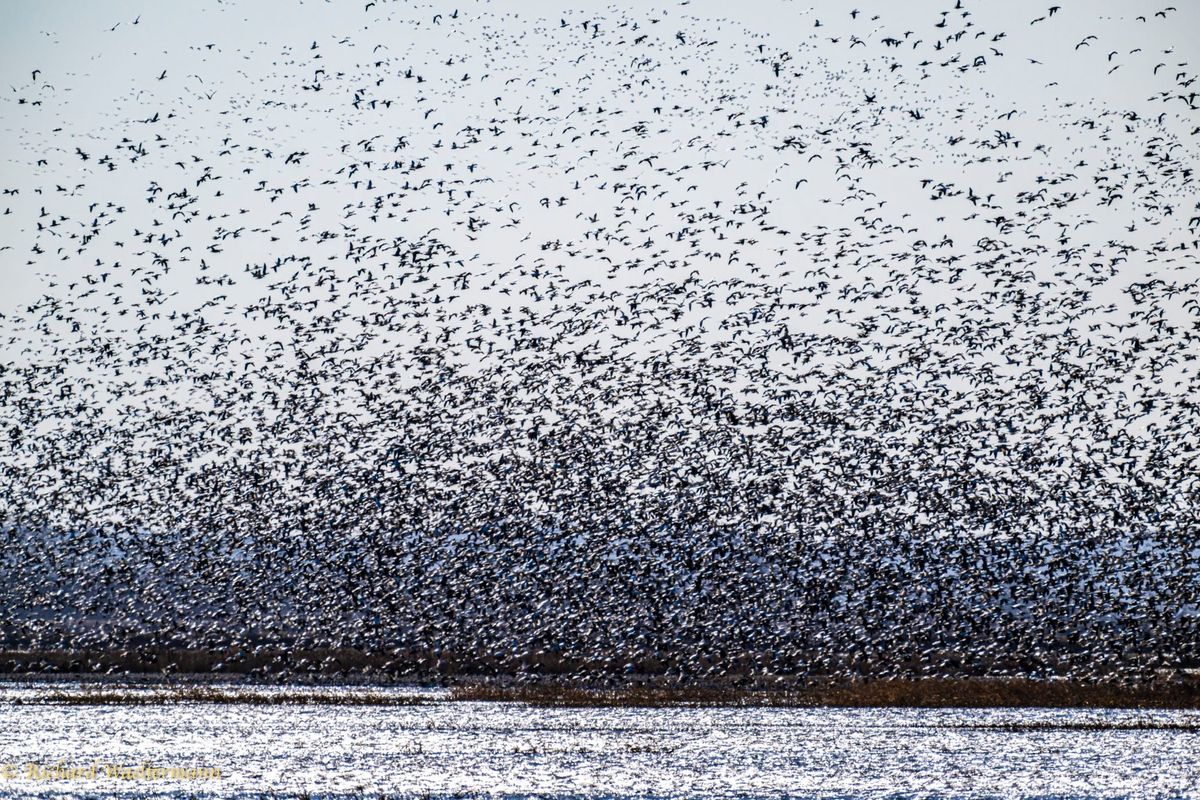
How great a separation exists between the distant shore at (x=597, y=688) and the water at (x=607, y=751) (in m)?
3.42

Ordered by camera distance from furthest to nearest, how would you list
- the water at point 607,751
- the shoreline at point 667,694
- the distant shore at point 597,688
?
the distant shore at point 597,688
the shoreline at point 667,694
the water at point 607,751

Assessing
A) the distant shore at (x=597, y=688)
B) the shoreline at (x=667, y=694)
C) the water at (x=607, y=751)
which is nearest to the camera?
the water at (x=607, y=751)

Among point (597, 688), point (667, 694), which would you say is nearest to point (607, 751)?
point (667, 694)

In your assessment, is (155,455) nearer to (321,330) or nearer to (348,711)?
(348,711)

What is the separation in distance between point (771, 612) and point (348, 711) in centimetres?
1281

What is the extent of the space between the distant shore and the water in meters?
3.42

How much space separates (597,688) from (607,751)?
22175 mm

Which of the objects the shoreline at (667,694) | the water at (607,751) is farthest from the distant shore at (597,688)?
the water at (607,751)

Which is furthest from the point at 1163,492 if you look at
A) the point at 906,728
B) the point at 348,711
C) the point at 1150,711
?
the point at 348,711

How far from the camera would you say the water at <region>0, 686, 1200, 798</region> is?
22797mm

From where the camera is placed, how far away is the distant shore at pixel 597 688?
4397 cm

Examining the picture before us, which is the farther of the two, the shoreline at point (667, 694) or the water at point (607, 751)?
the shoreline at point (667, 694)

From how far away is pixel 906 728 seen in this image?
3553 centimetres

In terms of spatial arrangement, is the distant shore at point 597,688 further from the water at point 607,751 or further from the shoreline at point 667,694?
the water at point 607,751
